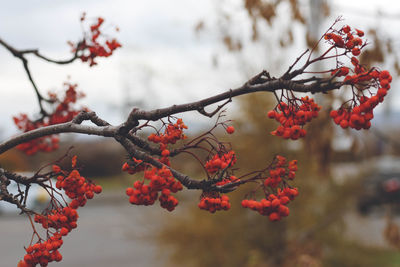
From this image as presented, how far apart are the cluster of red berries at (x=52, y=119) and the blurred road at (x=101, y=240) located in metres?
4.00

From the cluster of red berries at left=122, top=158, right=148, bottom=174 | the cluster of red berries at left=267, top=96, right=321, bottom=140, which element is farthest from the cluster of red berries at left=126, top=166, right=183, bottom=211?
the cluster of red berries at left=267, top=96, right=321, bottom=140

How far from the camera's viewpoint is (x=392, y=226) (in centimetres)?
599

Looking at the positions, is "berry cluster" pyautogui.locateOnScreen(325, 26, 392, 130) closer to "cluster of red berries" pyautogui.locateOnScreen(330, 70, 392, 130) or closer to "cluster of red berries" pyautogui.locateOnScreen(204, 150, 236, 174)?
"cluster of red berries" pyautogui.locateOnScreen(330, 70, 392, 130)

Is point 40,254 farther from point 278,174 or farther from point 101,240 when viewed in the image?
point 101,240

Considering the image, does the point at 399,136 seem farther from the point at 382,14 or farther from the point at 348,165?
the point at 382,14

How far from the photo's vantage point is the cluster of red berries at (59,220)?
1.77 metres

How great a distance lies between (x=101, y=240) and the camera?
14758mm

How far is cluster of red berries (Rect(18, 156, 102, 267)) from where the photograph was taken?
5.80 ft

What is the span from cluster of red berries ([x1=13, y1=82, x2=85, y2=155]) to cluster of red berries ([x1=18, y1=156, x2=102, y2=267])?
137 centimetres

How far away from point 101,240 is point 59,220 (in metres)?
13.5

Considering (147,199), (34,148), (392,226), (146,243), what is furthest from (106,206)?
(147,199)

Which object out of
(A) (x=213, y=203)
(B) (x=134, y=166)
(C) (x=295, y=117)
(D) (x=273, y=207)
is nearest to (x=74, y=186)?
(B) (x=134, y=166)

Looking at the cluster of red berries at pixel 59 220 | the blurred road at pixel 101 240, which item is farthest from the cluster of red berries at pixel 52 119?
the blurred road at pixel 101 240

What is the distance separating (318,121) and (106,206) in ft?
55.9
